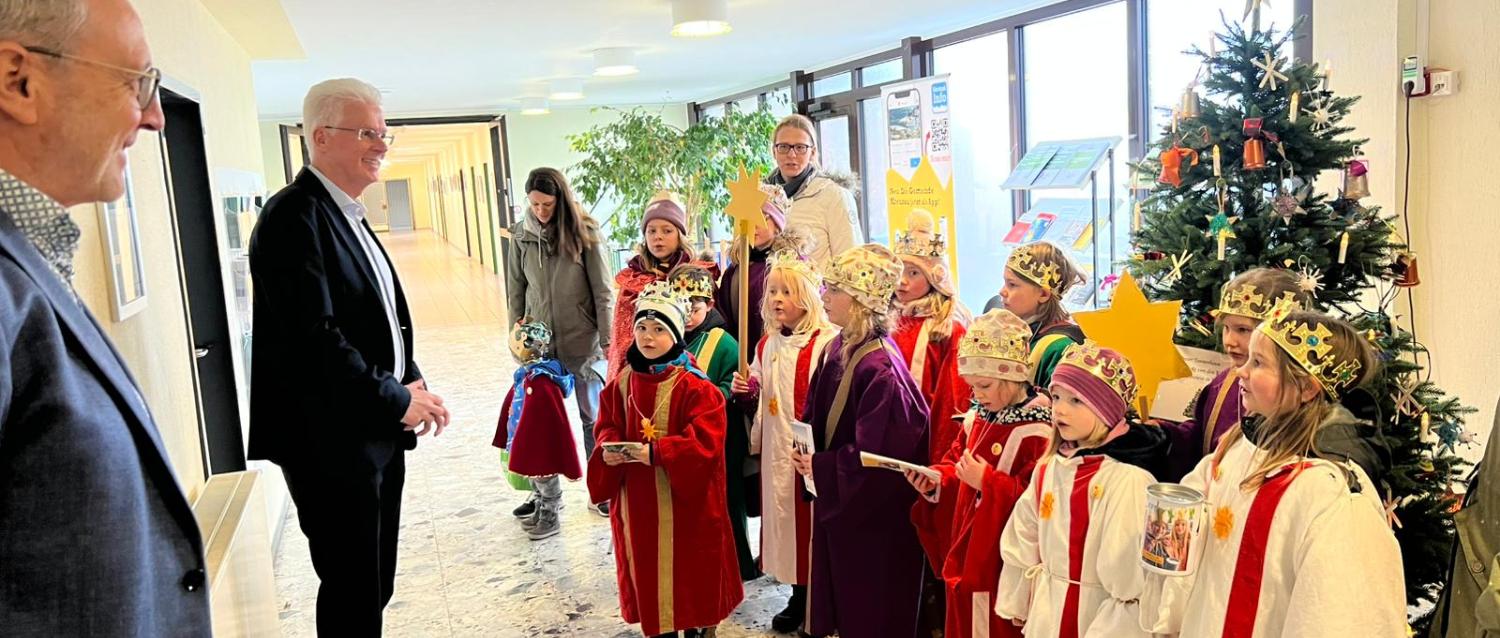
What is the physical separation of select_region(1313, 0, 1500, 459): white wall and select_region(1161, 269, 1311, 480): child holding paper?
5.86ft

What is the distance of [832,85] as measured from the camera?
28.7ft

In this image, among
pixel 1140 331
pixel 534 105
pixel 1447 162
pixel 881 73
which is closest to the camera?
pixel 1140 331

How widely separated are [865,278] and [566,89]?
770 cm

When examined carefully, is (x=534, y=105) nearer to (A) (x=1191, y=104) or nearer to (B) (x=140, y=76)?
(A) (x=1191, y=104)

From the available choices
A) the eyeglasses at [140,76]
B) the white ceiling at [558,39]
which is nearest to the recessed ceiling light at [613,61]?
the white ceiling at [558,39]

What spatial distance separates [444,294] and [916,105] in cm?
841

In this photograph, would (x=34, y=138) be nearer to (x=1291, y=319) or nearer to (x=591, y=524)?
(x=1291, y=319)

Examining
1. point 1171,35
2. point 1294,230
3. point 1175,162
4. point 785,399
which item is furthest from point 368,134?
point 1171,35

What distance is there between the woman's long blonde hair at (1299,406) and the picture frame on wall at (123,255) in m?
2.30

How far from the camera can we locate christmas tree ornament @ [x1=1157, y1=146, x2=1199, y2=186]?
2.25 metres

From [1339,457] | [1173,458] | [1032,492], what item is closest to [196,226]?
[1032,492]

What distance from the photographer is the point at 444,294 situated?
13.2 metres

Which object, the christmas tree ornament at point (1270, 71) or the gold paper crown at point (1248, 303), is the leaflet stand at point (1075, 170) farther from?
the gold paper crown at point (1248, 303)

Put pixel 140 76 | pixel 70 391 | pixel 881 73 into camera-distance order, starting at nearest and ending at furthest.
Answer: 1. pixel 70 391
2. pixel 140 76
3. pixel 881 73
